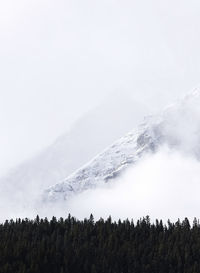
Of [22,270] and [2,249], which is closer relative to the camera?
[22,270]

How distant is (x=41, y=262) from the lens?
192 m

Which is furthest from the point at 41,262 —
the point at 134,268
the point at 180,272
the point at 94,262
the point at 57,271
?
the point at 180,272

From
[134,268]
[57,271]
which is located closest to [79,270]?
[57,271]

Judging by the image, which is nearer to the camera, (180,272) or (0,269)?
(0,269)

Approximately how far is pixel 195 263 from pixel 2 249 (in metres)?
65.4

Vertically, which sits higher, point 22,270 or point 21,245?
point 21,245

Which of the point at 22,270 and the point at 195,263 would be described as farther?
the point at 195,263

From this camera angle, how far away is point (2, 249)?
195000 mm

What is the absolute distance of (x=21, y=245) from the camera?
199000 millimetres

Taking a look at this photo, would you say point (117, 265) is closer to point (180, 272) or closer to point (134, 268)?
point (134, 268)

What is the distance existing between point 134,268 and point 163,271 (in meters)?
9.98

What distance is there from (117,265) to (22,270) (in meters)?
35.6

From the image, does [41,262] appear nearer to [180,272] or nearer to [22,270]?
[22,270]

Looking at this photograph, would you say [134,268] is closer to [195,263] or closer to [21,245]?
[195,263]
